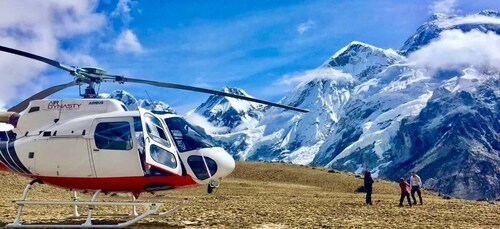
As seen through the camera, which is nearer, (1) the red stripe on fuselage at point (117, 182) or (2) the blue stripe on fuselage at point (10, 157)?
(1) the red stripe on fuselage at point (117, 182)

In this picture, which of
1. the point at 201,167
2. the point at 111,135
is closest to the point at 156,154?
the point at 201,167

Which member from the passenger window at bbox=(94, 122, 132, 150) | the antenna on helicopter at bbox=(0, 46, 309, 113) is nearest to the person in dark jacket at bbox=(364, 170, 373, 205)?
the antenna on helicopter at bbox=(0, 46, 309, 113)

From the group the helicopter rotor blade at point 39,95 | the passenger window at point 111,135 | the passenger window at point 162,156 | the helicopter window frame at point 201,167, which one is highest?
the helicopter rotor blade at point 39,95

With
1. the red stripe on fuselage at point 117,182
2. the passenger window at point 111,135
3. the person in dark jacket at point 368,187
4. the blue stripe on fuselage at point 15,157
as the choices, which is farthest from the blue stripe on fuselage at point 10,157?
the person in dark jacket at point 368,187

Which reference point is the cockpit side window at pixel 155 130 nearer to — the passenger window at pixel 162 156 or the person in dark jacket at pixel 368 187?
the passenger window at pixel 162 156

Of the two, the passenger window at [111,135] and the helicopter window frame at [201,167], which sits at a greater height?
the passenger window at [111,135]

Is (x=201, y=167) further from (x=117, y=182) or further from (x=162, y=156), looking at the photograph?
(x=117, y=182)

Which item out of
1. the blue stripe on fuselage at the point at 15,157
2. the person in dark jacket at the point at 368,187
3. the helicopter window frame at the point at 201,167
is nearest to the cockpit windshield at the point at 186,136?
the helicopter window frame at the point at 201,167

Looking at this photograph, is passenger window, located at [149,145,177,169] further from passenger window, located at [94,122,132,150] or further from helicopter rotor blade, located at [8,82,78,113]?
helicopter rotor blade, located at [8,82,78,113]
